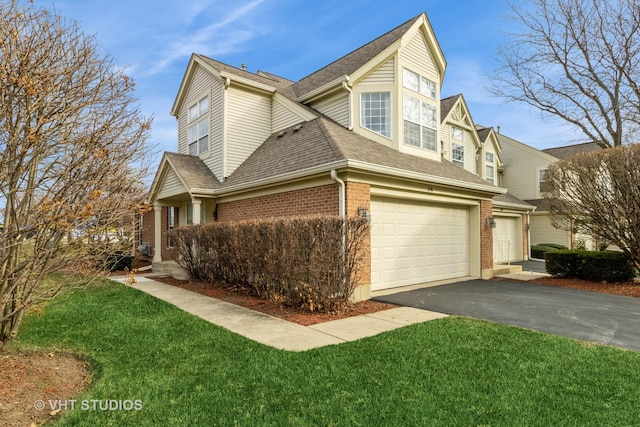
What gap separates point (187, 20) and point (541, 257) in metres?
20.7

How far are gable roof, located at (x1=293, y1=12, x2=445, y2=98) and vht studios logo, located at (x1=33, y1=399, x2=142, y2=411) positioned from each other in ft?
33.7

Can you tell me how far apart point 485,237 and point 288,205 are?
688cm

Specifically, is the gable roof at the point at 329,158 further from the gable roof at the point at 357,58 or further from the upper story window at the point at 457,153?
the upper story window at the point at 457,153

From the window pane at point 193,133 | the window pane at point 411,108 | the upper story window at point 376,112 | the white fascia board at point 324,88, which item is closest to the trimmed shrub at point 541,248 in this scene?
the window pane at point 411,108

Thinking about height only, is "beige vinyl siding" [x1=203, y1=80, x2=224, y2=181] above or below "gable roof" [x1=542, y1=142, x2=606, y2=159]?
below

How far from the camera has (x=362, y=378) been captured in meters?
3.84

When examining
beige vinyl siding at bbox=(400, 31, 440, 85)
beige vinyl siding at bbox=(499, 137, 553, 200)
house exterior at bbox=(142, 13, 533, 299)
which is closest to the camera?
house exterior at bbox=(142, 13, 533, 299)

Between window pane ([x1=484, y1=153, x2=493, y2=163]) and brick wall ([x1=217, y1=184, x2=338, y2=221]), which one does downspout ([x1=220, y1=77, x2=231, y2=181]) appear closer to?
brick wall ([x1=217, y1=184, x2=338, y2=221])

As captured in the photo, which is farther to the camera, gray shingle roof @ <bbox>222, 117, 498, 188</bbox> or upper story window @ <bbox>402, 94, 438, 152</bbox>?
upper story window @ <bbox>402, 94, 438, 152</bbox>

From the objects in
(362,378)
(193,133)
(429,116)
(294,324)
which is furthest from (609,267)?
(193,133)

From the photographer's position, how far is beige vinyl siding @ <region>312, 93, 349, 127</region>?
11.5 metres

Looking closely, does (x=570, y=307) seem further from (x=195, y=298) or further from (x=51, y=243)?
(x=51, y=243)

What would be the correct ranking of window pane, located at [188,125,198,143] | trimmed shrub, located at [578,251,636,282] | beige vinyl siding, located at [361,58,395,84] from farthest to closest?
1. window pane, located at [188,125,198,143]
2. beige vinyl siding, located at [361,58,395,84]
3. trimmed shrub, located at [578,251,636,282]

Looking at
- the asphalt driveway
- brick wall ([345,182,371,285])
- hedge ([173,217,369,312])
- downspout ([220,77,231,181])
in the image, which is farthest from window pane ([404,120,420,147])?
downspout ([220,77,231,181])
